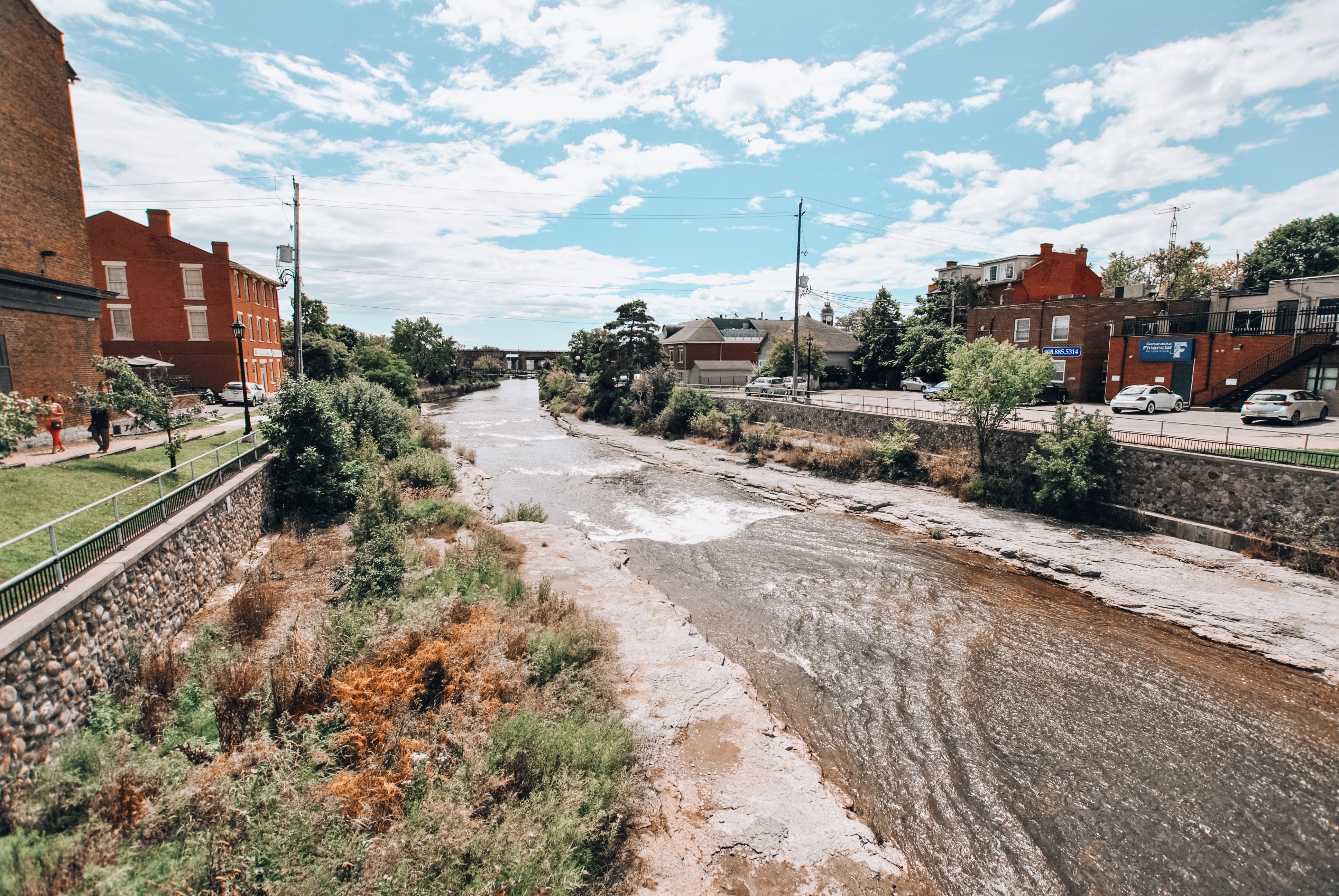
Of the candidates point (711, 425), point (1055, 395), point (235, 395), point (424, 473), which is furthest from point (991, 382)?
point (235, 395)

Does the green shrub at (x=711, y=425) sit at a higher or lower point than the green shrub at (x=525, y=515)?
higher

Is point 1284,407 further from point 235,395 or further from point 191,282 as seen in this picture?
point 191,282

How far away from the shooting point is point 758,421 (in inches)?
1537

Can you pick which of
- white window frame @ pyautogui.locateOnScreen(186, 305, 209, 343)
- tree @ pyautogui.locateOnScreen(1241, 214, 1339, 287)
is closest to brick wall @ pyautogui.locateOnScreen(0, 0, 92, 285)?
white window frame @ pyautogui.locateOnScreen(186, 305, 209, 343)

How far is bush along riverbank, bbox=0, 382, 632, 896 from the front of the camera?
559 centimetres

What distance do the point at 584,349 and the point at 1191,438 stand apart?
72.0 m

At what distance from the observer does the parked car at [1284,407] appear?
894 inches

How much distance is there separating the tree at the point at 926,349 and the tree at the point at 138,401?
46873mm

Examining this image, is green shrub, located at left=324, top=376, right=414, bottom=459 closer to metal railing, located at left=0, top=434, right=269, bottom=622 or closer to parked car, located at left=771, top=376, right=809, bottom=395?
metal railing, located at left=0, top=434, right=269, bottom=622

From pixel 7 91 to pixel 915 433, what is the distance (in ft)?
110

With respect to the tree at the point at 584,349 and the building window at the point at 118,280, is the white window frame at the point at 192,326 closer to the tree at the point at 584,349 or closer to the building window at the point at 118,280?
the building window at the point at 118,280

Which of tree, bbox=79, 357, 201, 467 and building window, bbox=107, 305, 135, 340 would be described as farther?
building window, bbox=107, 305, 135, 340

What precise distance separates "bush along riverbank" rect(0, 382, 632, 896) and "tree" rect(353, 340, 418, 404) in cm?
3978

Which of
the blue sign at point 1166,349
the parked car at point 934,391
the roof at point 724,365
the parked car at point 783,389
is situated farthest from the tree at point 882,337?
the blue sign at point 1166,349
